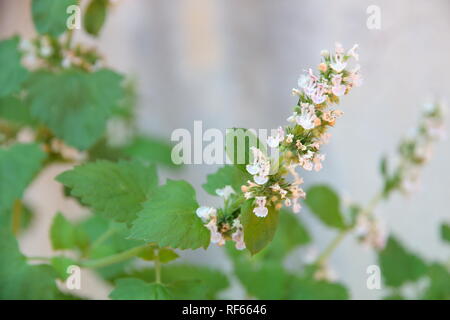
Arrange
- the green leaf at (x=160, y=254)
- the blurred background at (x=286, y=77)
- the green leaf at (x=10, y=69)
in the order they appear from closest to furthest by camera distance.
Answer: the green leaf at (x=160, y=254) < the green leaf at (x=10, y=69) < the blurred background at (x=286, y=77)

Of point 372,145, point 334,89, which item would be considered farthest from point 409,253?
point 334,89

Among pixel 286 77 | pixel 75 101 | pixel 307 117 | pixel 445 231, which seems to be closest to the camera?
pixel 307 117

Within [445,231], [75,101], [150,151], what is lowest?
[445,231]

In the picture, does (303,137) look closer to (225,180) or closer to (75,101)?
(225,180)

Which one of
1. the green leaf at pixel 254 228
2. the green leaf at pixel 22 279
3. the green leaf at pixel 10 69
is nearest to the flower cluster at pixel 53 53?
the green leaf at pixel 10 69

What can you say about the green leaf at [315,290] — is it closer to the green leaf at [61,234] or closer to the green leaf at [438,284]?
the green leaf at [438,284]

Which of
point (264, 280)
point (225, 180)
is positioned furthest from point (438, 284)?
point (225, 180)

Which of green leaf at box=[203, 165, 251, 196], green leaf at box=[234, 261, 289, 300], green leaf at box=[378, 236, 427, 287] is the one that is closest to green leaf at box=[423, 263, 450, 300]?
green leaf at box=[378, 236, 427, 287]
